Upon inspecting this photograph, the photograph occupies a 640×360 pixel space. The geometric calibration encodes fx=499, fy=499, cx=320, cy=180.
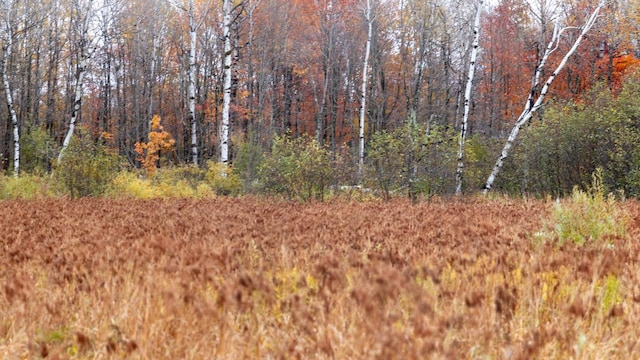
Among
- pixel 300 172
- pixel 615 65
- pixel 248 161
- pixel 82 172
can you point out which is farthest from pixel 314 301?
pixel 615 65

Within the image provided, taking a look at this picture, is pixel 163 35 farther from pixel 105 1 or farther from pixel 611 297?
pixel 611 297

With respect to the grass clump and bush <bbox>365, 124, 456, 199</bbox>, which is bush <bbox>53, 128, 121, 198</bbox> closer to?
bush <bbox>365, 124, 456, 199</bbox>

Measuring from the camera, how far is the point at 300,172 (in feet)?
43.3

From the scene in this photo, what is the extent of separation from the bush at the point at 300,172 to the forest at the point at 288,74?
3636 mm

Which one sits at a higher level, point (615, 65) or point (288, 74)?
point (288, 74)

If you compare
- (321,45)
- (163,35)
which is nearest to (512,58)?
(321,45)

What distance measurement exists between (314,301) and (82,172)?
11979 mm

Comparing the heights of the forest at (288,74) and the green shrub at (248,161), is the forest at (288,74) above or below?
above

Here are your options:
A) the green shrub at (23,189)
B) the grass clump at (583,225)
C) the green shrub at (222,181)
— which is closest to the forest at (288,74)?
the green shrub at (222,181)

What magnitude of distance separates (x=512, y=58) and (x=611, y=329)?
38.5 m

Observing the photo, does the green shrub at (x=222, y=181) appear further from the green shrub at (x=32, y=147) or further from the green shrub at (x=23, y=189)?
the green shrub at (x=32, y=147)

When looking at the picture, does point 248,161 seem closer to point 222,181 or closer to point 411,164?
point 222,181

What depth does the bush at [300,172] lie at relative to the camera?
43.4 ft

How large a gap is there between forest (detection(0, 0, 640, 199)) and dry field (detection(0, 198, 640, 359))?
13.6 metres
